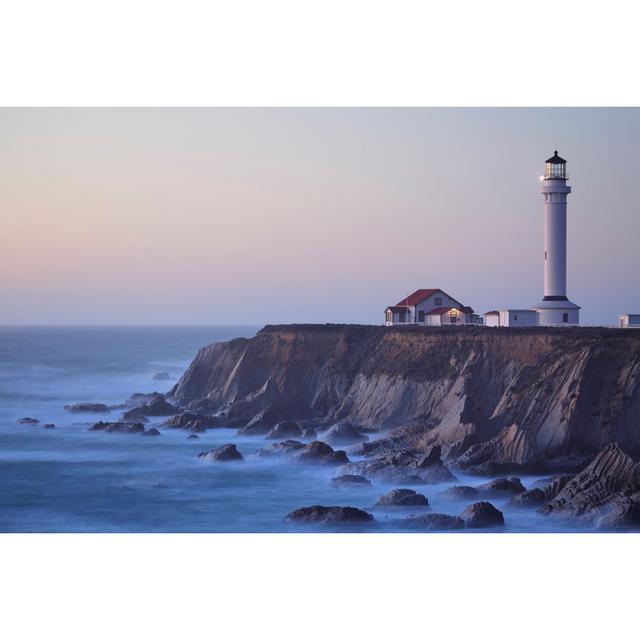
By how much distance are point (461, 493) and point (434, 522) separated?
1705mm

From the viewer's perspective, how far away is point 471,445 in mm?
20109

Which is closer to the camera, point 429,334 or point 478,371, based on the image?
point 478,371

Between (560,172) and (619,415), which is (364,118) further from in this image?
(619,415)

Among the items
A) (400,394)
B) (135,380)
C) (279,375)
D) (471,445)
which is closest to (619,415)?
(471,445)

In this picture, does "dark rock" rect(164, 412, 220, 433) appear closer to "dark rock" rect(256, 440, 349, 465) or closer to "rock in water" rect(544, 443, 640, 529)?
"dark rock" rect(256, 440, 349, 465)

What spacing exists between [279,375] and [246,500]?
9615 mm

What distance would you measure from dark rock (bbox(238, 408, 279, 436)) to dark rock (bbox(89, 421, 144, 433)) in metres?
2.60

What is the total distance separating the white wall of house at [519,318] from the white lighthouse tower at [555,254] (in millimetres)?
186

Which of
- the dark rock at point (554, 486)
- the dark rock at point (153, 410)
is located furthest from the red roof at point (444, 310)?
the dark rock at point (554, 486)

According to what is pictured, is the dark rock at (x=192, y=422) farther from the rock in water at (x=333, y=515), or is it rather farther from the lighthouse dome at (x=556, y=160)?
the lighthouse dome at (x=556, y=160)

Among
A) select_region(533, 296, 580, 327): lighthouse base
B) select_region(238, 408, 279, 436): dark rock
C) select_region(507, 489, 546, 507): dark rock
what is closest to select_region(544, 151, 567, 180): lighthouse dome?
select_region(533, 296, 580, 327): lighthouse base

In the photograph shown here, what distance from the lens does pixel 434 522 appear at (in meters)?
15.7

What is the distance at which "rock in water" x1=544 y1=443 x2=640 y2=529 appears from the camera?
15.5 meters

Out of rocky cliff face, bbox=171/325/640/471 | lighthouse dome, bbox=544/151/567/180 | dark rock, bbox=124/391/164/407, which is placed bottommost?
dark rock, bbox=124/391/164/407
